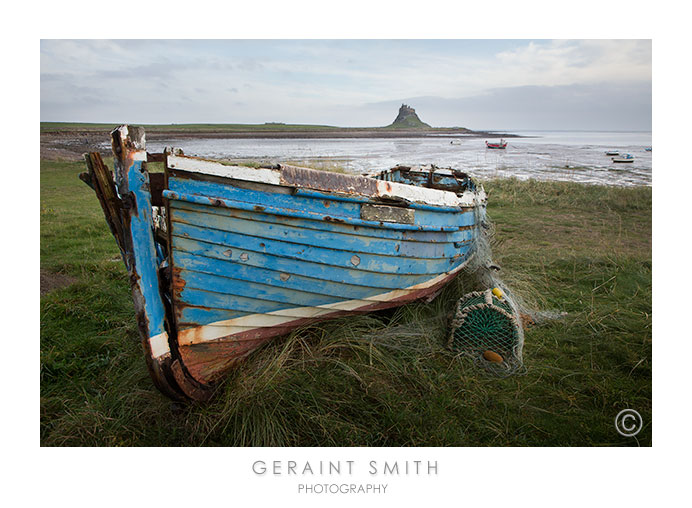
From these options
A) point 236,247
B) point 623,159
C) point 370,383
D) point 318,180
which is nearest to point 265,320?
point 236,247

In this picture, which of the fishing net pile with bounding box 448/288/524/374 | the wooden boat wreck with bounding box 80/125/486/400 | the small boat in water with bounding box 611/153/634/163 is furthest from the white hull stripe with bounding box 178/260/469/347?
the small boat in water with bounding box 611/153/634/163

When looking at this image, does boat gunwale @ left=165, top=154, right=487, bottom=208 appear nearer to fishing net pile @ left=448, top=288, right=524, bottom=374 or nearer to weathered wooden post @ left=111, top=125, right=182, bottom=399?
weathered wooden post @ left=111, top=125, right=182, bottom=399

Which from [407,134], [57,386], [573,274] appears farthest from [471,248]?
[407,134]

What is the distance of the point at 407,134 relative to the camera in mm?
43906

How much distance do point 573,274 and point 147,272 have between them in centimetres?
516

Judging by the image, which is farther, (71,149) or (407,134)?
(407,134)

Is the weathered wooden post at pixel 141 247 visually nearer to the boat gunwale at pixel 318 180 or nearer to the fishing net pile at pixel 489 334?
the boat gunwale at pixel 318 180

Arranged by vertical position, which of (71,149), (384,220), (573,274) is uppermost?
(71,149)

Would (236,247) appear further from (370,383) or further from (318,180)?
(370,383)

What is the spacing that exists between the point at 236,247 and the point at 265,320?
2.23ft

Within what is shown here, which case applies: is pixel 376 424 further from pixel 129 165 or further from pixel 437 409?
pixel 129 165

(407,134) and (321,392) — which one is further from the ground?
(407,134)

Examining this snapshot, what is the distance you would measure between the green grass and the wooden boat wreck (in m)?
0.29

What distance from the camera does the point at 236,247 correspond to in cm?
281
